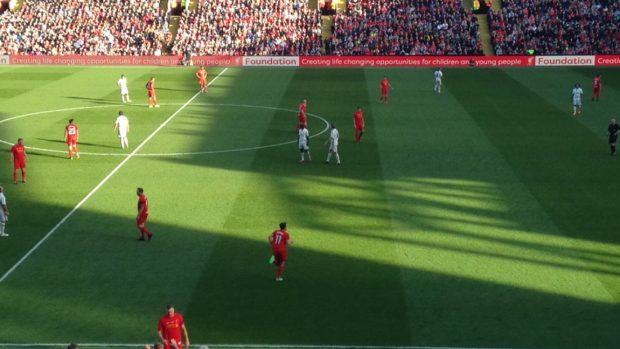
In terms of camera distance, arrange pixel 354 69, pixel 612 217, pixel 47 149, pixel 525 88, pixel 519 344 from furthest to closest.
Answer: pixel 354 69, pixel 525 88, pixel 47 149, pixel 612 217, pixel 519 344

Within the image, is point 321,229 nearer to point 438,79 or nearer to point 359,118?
point 359,118

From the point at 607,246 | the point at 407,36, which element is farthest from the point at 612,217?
the point at 407,36

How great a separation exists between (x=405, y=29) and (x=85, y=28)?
27.4 m

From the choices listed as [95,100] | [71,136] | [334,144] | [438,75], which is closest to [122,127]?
[71,136]

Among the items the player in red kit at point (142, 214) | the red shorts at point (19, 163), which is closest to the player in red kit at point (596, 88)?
the red shorts at point (19, 163)

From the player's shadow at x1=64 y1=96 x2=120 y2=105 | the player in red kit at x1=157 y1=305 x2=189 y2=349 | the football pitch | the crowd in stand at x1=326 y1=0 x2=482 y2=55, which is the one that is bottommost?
the football pitch

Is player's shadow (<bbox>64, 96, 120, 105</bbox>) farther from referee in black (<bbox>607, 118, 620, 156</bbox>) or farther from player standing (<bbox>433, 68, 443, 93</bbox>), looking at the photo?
referee in black (<bbox>607, 118, 620, 156</bbox>)

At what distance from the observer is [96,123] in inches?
1877

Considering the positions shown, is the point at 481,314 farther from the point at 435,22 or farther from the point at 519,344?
the point at 435,22

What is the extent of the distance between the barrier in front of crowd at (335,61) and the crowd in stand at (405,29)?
1517 mm

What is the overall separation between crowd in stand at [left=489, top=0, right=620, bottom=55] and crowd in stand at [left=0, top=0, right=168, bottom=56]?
2857 cm

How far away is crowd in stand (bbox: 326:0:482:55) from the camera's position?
77188mm

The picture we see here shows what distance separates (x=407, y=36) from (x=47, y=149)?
4351 centimetres

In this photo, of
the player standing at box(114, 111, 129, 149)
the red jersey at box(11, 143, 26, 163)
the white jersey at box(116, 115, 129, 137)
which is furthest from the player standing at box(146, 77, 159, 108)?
the red jersey at box(11, 143, 26, 163)
